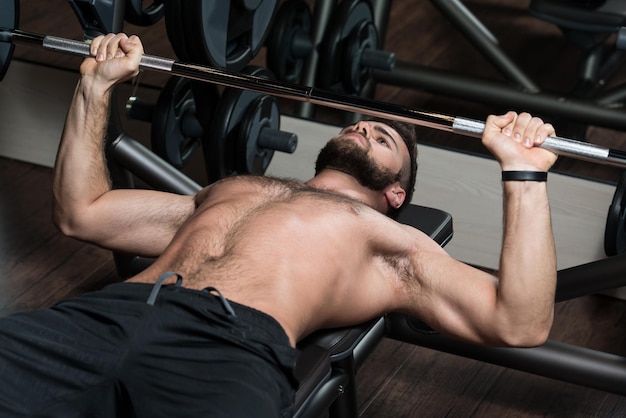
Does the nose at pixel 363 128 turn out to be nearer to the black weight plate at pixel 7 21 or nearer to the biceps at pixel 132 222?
the biceps at pixel 132 222

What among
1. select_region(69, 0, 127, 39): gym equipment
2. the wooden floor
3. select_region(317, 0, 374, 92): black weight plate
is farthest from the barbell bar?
select_region(317, 0, 374, 92): black weight plate

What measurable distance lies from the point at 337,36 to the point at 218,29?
65 cm

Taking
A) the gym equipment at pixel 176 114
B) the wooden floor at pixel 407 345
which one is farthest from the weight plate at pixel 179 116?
the wooden floor at pixel 407 345

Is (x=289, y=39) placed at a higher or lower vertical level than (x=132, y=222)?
higher

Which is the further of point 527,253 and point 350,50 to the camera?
point 350,50

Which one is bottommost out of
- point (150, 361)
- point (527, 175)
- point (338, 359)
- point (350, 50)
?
point (338, 359)

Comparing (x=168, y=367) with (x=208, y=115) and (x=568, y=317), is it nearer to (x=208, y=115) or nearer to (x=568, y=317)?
(x=208, y=115)

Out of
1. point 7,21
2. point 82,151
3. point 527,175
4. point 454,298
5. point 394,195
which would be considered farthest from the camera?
point 7,21

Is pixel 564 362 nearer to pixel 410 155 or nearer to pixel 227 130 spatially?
pixel 410 155

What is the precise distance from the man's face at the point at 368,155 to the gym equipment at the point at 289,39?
2.69 ft

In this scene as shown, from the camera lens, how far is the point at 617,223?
7.39 ft

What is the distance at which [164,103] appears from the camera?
8.24 ft

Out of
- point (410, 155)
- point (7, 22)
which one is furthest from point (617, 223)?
point (7, 22)

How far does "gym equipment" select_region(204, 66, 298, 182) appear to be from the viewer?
8.38 feet
